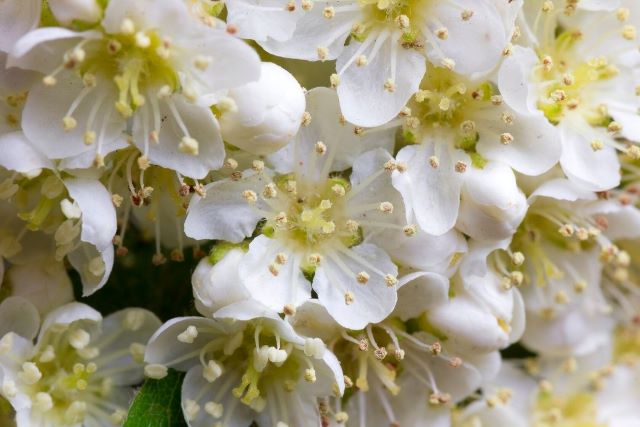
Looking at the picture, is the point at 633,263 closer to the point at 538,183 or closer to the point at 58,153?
the point at 538,183

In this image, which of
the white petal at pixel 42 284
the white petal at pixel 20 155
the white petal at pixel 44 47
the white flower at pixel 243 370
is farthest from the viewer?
the white petal at pixel 42 284

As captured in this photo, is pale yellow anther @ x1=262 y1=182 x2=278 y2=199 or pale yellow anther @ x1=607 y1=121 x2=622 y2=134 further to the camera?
pale yellow anther @ x1=607 y1=121 x2=622 y2=134

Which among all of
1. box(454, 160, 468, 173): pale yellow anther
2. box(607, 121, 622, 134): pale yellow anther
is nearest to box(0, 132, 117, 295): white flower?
box(454, 160, 468, 173): pale yellow anther

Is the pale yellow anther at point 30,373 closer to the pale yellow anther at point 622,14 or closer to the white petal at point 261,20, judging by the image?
the white petal at point 261,20

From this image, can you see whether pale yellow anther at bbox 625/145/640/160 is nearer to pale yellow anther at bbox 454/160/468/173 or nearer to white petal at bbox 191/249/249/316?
pale yellow anther at bbox 454/160/468/173

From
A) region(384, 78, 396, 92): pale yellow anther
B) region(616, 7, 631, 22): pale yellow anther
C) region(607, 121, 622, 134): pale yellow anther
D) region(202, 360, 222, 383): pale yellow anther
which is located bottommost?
region(202, 360, 222, 383): pale yellow anther

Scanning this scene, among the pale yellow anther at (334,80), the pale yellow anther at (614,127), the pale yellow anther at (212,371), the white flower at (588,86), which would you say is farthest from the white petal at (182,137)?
the pale yellow anther at (614,127)
